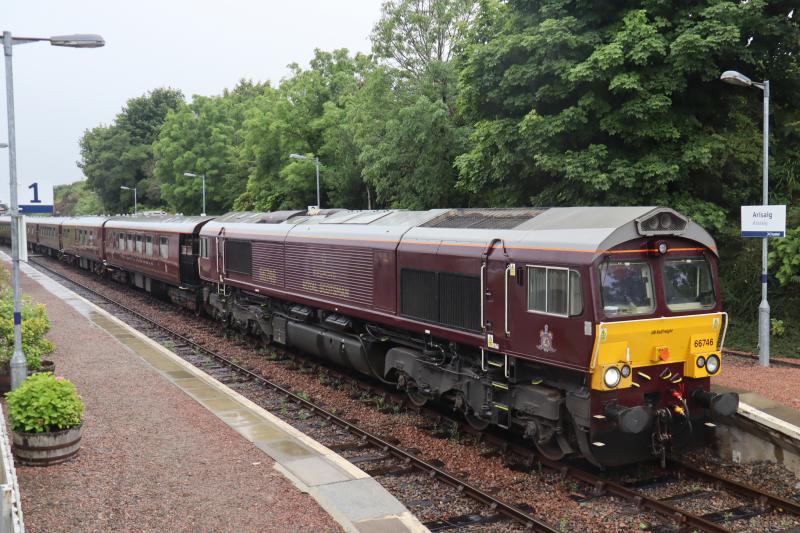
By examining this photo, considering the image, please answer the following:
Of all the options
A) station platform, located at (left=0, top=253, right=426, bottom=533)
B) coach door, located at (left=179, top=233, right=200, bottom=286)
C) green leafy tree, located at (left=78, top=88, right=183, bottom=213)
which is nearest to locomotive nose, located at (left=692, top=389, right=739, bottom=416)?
station platform, located at (left=0, top=253, right=426, bottom=533)

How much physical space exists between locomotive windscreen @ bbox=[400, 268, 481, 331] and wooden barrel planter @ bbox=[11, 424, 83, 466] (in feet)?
18.7

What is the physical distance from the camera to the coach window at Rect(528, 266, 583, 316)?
9117mm

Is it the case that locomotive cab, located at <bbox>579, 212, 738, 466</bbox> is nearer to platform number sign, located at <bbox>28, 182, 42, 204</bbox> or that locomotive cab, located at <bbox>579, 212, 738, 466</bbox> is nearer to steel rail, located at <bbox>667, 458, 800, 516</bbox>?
steel rail, located at <bbox>667, 458, 800, 516</bbox>

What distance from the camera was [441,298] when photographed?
1173 cm

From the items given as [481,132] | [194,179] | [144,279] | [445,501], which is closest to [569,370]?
[445,501]

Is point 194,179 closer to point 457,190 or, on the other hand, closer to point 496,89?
point 457,190

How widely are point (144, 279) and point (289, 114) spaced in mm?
18379

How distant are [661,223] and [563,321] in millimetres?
1894

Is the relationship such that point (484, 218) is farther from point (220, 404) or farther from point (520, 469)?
point (220, 404)

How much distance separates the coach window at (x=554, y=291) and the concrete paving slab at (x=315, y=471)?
138 inches

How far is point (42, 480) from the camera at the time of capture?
8961 millimetres

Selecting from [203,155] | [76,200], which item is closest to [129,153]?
[203,155]

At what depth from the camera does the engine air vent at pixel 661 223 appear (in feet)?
30.3

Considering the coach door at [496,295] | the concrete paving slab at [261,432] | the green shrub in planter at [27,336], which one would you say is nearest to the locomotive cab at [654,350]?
the coach door at [496,295]
